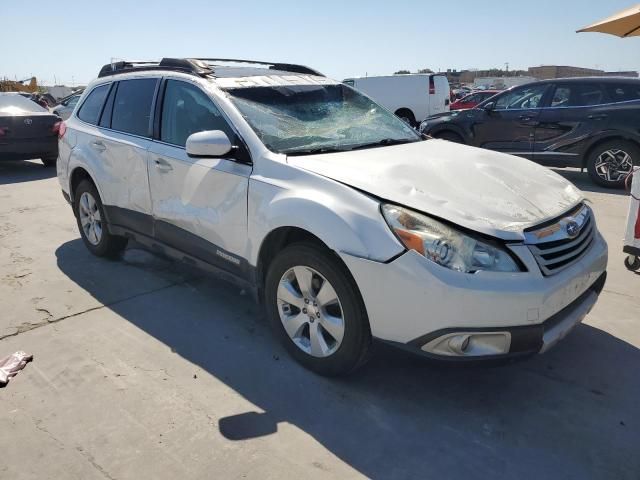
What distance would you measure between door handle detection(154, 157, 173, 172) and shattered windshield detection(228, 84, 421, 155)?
73cm

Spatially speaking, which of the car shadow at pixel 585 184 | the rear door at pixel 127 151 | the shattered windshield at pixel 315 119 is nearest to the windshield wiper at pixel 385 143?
the shattered windshield at pixel 315 119

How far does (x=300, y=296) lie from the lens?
3127 mm

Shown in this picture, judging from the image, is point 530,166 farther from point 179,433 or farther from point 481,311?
point 179,433

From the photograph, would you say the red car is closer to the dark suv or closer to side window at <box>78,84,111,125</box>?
the dark suv

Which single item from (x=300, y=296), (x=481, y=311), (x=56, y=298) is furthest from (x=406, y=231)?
(x=56, y=298)

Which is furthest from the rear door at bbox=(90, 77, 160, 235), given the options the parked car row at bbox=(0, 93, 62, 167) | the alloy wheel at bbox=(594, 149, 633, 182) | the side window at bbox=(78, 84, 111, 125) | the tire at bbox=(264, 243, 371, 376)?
the alloy wheel at bbox=(594, 149, 633, 182)

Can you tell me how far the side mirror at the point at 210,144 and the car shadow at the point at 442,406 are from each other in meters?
1.26

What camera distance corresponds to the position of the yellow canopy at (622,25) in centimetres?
562

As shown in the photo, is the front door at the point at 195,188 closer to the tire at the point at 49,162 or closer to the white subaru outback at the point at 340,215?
the white subaru outback at the point at 340,215

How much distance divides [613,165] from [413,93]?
10373 millimetres

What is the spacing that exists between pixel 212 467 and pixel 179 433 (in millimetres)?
322

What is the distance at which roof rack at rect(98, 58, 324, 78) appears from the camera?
3.99 metres

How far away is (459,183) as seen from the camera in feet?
9.94

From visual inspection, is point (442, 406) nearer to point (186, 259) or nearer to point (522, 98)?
point (186, 259)
